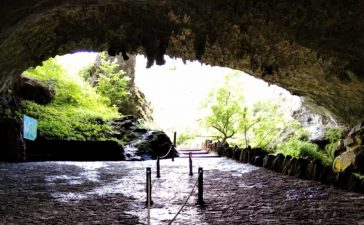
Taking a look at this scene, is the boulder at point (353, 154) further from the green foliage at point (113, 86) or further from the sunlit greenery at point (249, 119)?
the green foliage at point (113, 86)

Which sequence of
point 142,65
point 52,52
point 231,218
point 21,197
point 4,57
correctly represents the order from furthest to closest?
point 142,65 < point 52,52 < point 4,57 < point 21,197 < point 231,218

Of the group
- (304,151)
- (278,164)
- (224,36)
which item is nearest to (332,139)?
(304,151)

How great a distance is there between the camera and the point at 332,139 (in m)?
16.8

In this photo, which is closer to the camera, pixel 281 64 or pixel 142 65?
pixel 281 64

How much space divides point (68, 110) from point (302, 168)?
13232 mm

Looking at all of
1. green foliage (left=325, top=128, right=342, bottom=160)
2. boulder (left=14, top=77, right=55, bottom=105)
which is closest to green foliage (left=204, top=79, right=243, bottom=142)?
green foliage (left=325, top=128, right=342, bottom=160)

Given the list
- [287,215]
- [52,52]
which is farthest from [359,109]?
[52,52]

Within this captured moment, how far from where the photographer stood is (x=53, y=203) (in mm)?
7082

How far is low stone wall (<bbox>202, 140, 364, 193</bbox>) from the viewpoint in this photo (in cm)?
802

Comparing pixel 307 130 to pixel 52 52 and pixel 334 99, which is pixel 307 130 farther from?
pixel 52 52

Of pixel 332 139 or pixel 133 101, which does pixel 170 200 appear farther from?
pixel 133 101

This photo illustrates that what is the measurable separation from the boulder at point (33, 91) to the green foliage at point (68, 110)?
1.34 feet

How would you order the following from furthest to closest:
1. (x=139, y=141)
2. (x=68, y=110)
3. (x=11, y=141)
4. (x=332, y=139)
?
(x=68, y=110) → (x=139, y=141) → (x=332, y=139) → (x=11, y=141)

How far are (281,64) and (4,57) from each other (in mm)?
8145
